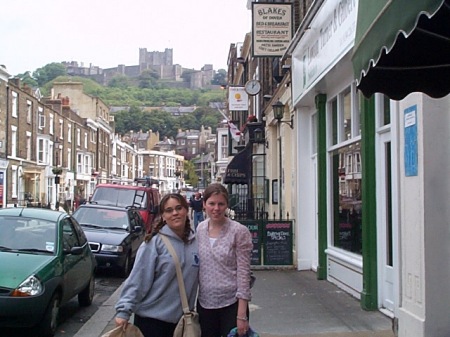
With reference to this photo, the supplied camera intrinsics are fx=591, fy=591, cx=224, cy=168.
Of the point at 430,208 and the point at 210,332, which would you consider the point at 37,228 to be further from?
the point at 430,208

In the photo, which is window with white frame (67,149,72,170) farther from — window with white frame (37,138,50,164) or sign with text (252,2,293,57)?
sign with text (252,2,293,57)

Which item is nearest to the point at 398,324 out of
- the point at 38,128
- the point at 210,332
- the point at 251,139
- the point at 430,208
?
the point at 430,208

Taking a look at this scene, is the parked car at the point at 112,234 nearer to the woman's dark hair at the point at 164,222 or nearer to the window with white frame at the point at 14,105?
the woman's dark hair at the point at 164,222

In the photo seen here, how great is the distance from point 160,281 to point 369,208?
476cm

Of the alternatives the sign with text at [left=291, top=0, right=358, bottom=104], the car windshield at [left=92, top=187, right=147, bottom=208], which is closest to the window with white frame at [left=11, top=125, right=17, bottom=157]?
the car windshield at [left=92, top=187, right=147, bottom=208]

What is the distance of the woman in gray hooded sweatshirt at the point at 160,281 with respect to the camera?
13.4ft

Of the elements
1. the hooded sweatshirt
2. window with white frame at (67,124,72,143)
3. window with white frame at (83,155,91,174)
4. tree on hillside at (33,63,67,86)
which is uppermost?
tree on hillside at (33,63,67,86)

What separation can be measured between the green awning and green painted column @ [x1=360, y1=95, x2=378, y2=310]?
3.29 metres

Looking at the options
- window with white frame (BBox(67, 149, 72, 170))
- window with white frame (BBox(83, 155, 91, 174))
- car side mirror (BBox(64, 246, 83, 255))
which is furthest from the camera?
window with white frame (BBox(83, 155, 91, 174))

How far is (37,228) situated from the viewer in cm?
855

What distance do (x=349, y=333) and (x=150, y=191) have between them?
1528 cm

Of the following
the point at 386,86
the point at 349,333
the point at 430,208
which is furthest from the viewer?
the point at 349,333

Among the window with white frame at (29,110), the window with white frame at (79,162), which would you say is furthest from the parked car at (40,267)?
the window with white frame at (79,162)

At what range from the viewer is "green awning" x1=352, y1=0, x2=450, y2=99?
335 cm
